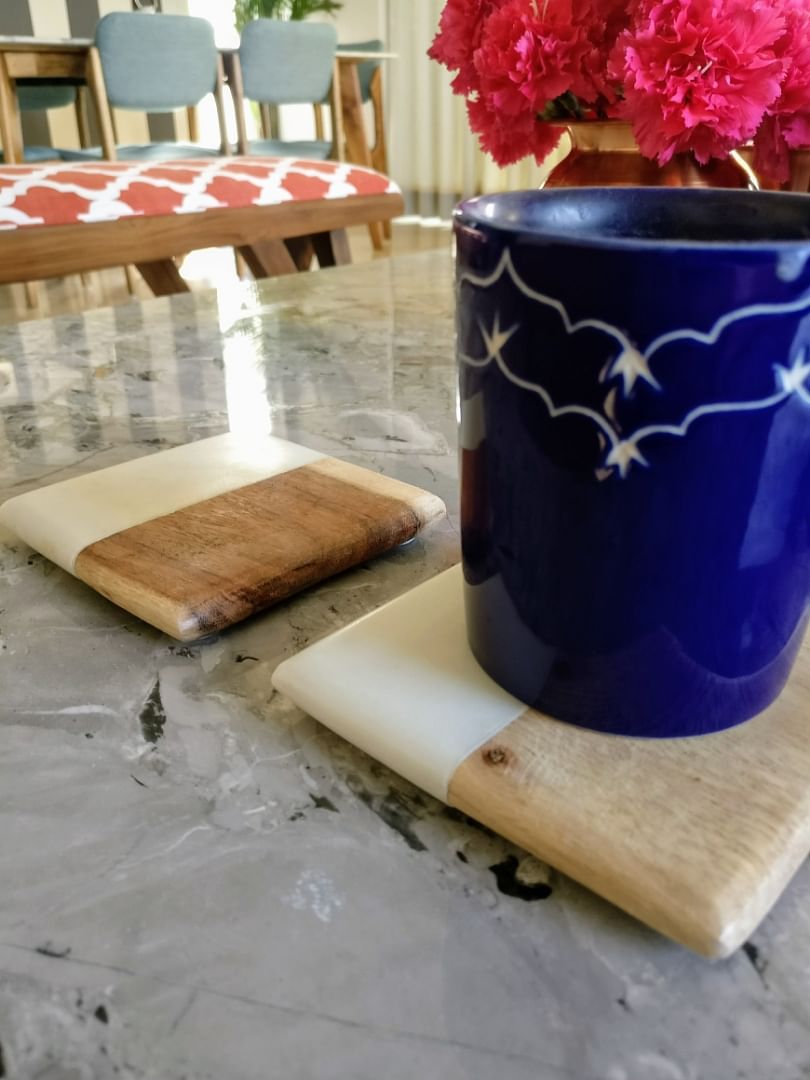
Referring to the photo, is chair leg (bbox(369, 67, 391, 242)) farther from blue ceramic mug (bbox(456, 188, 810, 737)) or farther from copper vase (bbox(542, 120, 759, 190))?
blue ceramic mug (bbox(456, 188, 810, 737))

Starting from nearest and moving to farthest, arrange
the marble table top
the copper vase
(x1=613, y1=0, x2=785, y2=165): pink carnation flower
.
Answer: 1. the marble table top
2. (x1=613, y1=0, x2=785, y2=165): pink carnation flower
3. the copper vase

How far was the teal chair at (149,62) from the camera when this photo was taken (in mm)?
2428

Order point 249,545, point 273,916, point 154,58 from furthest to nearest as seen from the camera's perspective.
→ point 154,58 < point 249,545 < point 273,916

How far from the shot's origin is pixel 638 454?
20cm

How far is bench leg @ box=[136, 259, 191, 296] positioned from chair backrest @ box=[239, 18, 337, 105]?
4.47 feet

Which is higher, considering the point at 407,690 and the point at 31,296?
the point at 407,690

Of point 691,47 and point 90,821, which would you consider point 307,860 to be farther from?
point 691,47

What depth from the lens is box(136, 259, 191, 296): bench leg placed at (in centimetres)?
174

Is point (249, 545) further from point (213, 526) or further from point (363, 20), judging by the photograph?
point (363, 20)

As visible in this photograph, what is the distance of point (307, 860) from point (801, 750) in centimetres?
13

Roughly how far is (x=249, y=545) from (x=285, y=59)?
2.89m

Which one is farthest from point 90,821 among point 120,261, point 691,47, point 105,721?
point 120,261

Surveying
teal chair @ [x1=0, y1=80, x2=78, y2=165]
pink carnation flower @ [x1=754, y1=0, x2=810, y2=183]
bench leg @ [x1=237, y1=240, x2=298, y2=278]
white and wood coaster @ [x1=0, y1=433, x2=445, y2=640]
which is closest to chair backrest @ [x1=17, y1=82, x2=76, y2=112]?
teal chair @ [x1=0, y1=80, x2=78, y2=165]

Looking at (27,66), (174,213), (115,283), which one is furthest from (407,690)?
(115,283)
